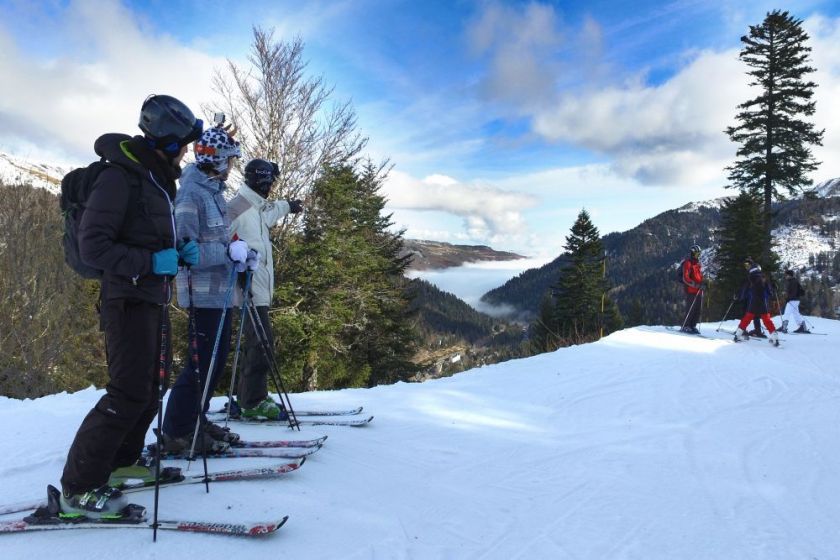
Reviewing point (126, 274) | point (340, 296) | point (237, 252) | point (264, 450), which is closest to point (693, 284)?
point (340, 296)

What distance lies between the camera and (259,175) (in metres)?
4.43

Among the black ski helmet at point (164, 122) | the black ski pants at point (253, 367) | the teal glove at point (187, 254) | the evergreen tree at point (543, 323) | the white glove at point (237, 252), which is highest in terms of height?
the black ski helmet at point (164, 122)

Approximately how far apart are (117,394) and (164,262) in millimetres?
738

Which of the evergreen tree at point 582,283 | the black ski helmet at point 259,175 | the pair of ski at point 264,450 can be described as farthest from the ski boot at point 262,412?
the evergreen tree at point 582,283

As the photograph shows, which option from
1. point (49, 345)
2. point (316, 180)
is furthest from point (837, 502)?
point (49, 345)

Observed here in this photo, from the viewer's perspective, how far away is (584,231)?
32594mm

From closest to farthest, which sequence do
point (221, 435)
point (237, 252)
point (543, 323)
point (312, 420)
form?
point (237, 252)
point (221, 435)
point (312, 420)
point (543, 323)

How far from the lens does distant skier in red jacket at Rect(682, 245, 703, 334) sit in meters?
12.3

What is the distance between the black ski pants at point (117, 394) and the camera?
2.46m

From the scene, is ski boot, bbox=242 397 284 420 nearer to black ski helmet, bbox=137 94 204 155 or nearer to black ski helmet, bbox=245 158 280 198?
black ski helmet, bbox=245 158 280 198

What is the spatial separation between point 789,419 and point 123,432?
6.46 m

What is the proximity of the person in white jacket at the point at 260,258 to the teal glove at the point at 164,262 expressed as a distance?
5.68 ft

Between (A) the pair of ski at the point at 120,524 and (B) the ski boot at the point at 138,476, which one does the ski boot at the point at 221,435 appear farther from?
(A) the pair of ski at the point at 120,524

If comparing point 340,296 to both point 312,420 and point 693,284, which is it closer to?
point 693,284
